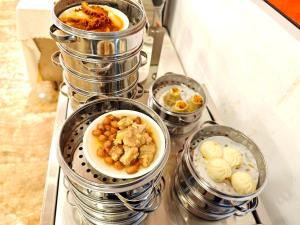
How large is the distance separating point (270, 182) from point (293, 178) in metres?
0.11

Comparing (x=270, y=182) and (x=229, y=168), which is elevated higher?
(x=229, y=168)

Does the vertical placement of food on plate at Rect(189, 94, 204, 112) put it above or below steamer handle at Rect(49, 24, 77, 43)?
below

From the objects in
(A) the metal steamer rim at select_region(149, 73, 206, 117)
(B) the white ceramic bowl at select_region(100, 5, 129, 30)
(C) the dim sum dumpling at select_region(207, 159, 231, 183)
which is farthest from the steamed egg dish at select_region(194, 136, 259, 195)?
(B) the white ceramic bowl at select_region(100, 5, 129, 30)

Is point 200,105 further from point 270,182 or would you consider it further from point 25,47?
point 25,47

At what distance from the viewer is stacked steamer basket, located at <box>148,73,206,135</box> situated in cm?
86

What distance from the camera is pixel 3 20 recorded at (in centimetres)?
271

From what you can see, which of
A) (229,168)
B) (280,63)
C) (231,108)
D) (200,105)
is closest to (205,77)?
(231,108)

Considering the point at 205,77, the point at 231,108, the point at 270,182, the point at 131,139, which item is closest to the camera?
the point at 131,139

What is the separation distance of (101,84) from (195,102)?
1.15 ft

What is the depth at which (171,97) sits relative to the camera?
3.03 feet

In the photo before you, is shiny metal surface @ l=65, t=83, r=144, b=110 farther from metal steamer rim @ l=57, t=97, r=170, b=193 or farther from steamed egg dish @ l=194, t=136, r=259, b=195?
steamed egg dish @ l=194, t=136, r=259, b=195

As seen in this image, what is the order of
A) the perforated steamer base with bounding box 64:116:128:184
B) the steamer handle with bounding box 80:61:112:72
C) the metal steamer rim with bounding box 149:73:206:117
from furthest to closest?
the metal steamer rim with bounding box 149:73:206:117, the steamer handle with bounding box 80:61:112:72, the perforated steamer base with bounding box 64:116:128:184

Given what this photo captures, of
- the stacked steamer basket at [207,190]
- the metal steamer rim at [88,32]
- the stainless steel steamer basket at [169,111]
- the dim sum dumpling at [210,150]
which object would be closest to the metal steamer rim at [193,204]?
the stacked steamer basket at [207,190]

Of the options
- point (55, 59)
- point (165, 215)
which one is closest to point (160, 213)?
point (165, 215)
